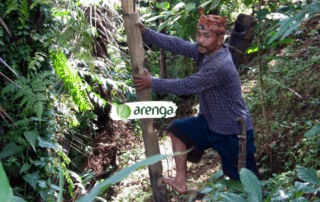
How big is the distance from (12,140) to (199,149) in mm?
1724

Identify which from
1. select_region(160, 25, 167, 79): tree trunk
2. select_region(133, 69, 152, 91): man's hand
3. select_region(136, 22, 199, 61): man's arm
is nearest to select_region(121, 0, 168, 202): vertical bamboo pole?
select_region(133, 69, 152, 91): man's hand

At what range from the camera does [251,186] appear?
4.25 ft

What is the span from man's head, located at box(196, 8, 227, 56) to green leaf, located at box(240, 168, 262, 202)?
1376mm

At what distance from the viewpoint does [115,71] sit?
465cm

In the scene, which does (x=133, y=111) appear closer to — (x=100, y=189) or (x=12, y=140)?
(x=12, y=140)

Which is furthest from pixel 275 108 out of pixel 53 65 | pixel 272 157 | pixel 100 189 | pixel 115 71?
pixel 100 189

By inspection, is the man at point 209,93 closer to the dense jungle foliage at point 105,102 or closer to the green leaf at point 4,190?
the dense jungle foliage at point 105,102

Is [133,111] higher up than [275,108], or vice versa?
[133,111]

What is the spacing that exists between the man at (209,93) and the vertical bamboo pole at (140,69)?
66 mm

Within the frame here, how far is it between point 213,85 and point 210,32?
0.45m

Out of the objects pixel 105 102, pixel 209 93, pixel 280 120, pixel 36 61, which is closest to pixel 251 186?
pixel 209 93

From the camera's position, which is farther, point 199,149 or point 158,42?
point 199,149

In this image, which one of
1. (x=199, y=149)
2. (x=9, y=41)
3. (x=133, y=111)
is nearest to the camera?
(x=133, y=111)

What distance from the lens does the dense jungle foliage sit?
2.29 m
